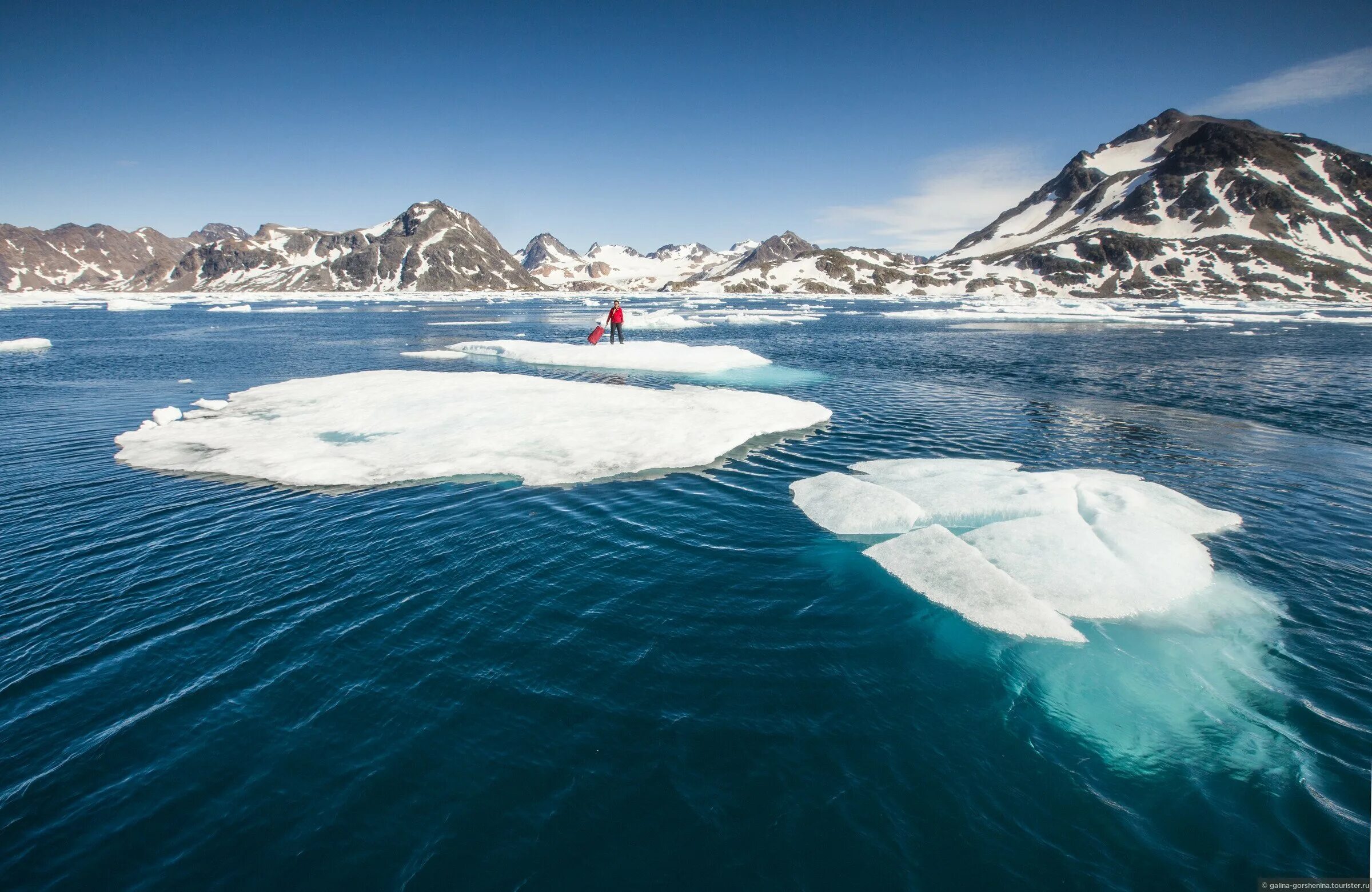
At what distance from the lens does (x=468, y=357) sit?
46.9 meters

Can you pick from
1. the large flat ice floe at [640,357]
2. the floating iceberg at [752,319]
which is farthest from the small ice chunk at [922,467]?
the floating iceberg at [752,319]

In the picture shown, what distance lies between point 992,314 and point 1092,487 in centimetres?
10602

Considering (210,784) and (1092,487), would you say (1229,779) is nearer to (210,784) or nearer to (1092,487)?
(1092,487)

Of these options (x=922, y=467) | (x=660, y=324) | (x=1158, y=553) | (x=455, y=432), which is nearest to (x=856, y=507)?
(x=922, y=467)

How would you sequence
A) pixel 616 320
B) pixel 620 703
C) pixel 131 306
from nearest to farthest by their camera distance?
pixel 620 703 → pixel 616 320 → pixel 131 306

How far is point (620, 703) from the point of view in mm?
8406

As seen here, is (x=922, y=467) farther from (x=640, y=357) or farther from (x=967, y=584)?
(x=640, y=357)

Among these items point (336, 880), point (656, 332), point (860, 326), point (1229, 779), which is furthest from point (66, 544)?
point (860, 326)

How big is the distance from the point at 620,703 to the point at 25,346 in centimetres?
7302

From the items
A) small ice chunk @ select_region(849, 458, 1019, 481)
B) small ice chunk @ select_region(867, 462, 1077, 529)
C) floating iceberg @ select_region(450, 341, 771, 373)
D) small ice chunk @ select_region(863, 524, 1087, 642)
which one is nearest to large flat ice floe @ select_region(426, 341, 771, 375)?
floating iceberg @ select_region(450, 341, 771, 373)

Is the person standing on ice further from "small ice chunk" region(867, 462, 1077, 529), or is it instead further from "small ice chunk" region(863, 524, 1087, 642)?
"small ice chunk" region(863, 524, 1087, 642)

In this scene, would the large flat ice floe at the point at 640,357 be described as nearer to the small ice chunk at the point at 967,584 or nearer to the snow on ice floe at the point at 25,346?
the small ice chunk at the point at 967,584

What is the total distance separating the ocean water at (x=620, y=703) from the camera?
6.34m

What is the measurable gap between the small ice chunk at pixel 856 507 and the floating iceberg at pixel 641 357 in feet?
75.5
